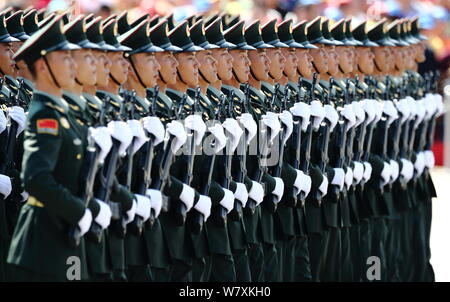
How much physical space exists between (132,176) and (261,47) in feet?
7.20

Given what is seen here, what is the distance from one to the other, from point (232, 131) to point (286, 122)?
893 mm

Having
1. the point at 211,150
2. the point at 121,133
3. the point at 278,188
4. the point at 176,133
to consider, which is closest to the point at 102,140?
the point at 121,133

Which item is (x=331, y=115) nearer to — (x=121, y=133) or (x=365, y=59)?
(x=365, y=59)

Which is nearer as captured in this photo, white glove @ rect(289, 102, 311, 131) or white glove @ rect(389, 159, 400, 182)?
white glove @ rect(289, 102, 311, 131)

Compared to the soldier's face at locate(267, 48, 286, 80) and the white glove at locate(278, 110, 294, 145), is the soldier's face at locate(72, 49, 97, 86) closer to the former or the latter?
the white glove at locate(278, 110, 294, 145)

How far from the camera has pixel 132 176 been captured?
31.1 ft

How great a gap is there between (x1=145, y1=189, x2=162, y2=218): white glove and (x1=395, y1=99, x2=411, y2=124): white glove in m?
4.34

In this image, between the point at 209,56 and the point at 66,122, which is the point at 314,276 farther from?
the point at 66,122

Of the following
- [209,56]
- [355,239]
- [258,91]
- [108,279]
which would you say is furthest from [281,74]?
[108,279]

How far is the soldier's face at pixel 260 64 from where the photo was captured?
11344mm

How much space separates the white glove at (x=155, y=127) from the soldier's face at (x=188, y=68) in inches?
34.0

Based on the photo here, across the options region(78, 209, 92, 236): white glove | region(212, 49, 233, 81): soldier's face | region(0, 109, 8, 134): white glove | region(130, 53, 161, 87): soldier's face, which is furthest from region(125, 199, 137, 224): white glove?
region(212, 49, 233, 81): soldier's face

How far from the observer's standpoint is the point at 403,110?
44.0 feet

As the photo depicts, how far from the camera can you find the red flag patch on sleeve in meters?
8.46
